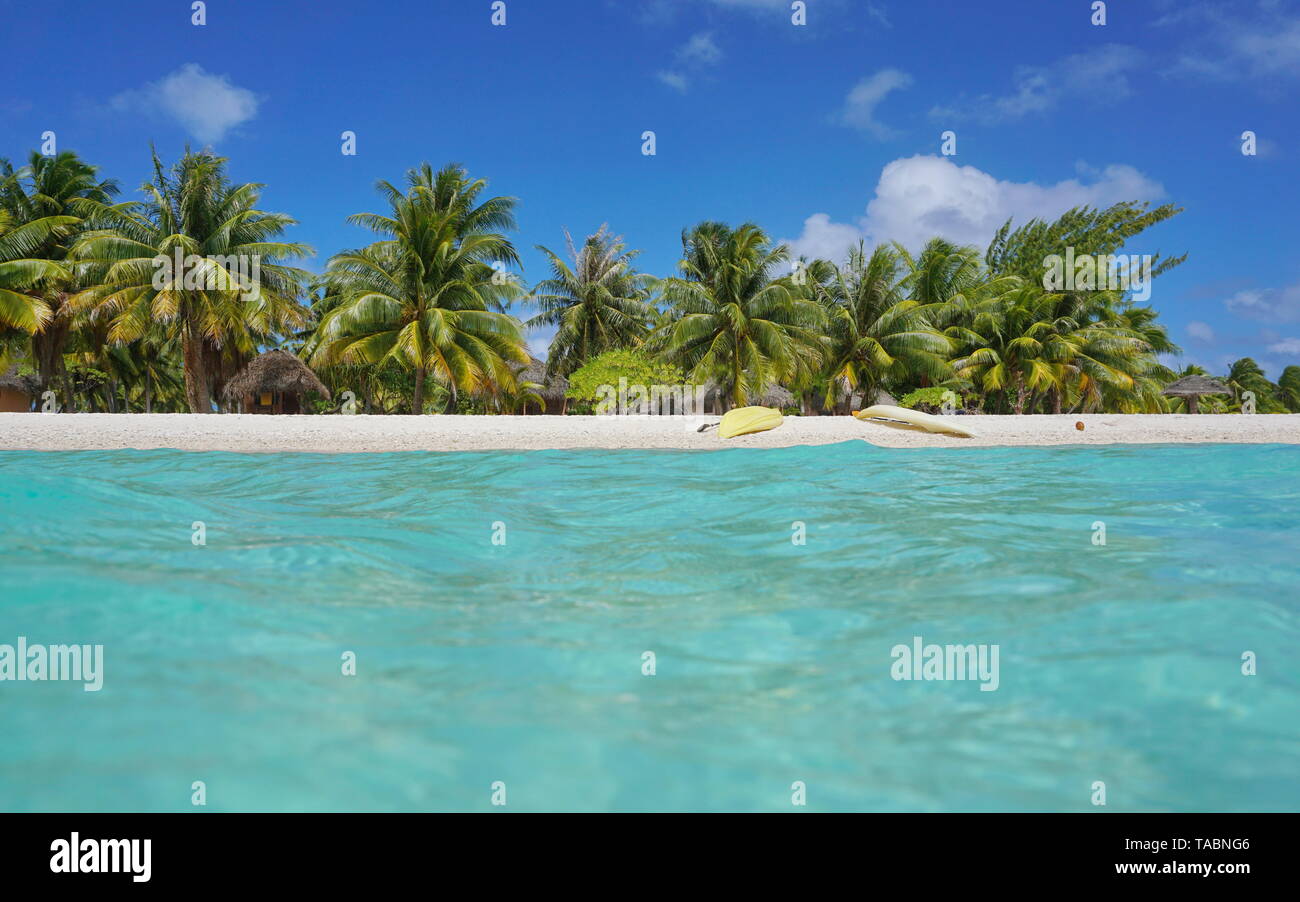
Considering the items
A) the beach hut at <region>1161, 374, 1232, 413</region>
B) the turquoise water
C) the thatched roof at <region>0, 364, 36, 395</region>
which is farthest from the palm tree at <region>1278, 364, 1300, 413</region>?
the thatched roof at <region>0, 364, 36, 395</region>

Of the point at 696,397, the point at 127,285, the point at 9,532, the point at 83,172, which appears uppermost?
the point at 83,172

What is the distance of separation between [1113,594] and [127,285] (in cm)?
2780

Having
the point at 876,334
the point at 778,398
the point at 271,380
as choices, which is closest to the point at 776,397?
the point at 778,398

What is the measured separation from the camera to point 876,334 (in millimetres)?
28656

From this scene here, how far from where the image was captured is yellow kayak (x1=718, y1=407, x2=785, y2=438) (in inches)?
535

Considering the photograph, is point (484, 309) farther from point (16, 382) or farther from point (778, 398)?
point (16, 382)

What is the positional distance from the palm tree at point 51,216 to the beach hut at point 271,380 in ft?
18.3

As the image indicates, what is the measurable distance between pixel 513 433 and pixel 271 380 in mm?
20750

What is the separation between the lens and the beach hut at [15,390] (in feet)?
104

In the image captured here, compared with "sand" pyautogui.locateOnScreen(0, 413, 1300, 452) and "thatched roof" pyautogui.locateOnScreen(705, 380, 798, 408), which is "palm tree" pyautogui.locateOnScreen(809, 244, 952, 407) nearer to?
"thatched roof" pyautogui.locateOnScreen(705, 380, 798, 408)
